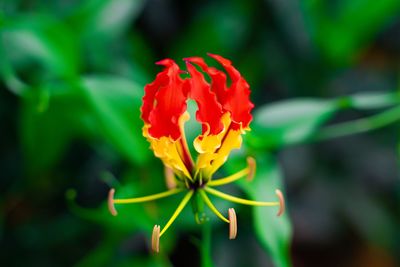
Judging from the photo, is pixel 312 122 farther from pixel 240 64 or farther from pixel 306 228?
pixel 306 228

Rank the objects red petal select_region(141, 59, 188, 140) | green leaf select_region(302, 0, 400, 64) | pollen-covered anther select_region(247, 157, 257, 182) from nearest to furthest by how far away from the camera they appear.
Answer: red petal select_region(141, 59, 188, 140), pollen-covered anther select_region(247, 157, 257, 182), green leaf select_region(302, 0, 400, 64)

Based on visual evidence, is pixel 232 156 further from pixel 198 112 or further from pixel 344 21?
pixel 344 21

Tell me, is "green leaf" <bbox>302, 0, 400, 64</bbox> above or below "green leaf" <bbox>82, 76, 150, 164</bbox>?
above

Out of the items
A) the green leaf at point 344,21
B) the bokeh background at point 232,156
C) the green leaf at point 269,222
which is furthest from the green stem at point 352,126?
the green leaf at point 269,222

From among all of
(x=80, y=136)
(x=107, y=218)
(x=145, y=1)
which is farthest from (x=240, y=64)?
(x=107, y=218)

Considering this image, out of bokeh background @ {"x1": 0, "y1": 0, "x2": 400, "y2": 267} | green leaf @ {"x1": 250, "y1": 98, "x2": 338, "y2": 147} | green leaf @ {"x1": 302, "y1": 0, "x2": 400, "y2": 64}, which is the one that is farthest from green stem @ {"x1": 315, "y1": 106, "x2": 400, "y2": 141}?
green leaf @ {"x1": 250, "y1": 98, "x2": 338, "y2": 147}

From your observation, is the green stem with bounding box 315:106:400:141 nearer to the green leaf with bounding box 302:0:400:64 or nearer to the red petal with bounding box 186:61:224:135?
the green leaf with bounding box 302:0:400:64

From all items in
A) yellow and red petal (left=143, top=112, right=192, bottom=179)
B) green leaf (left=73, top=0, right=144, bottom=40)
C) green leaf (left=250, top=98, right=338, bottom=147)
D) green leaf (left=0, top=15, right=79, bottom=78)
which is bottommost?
yellow and red petal (left=143, top=112, right=192, bottom=179)
